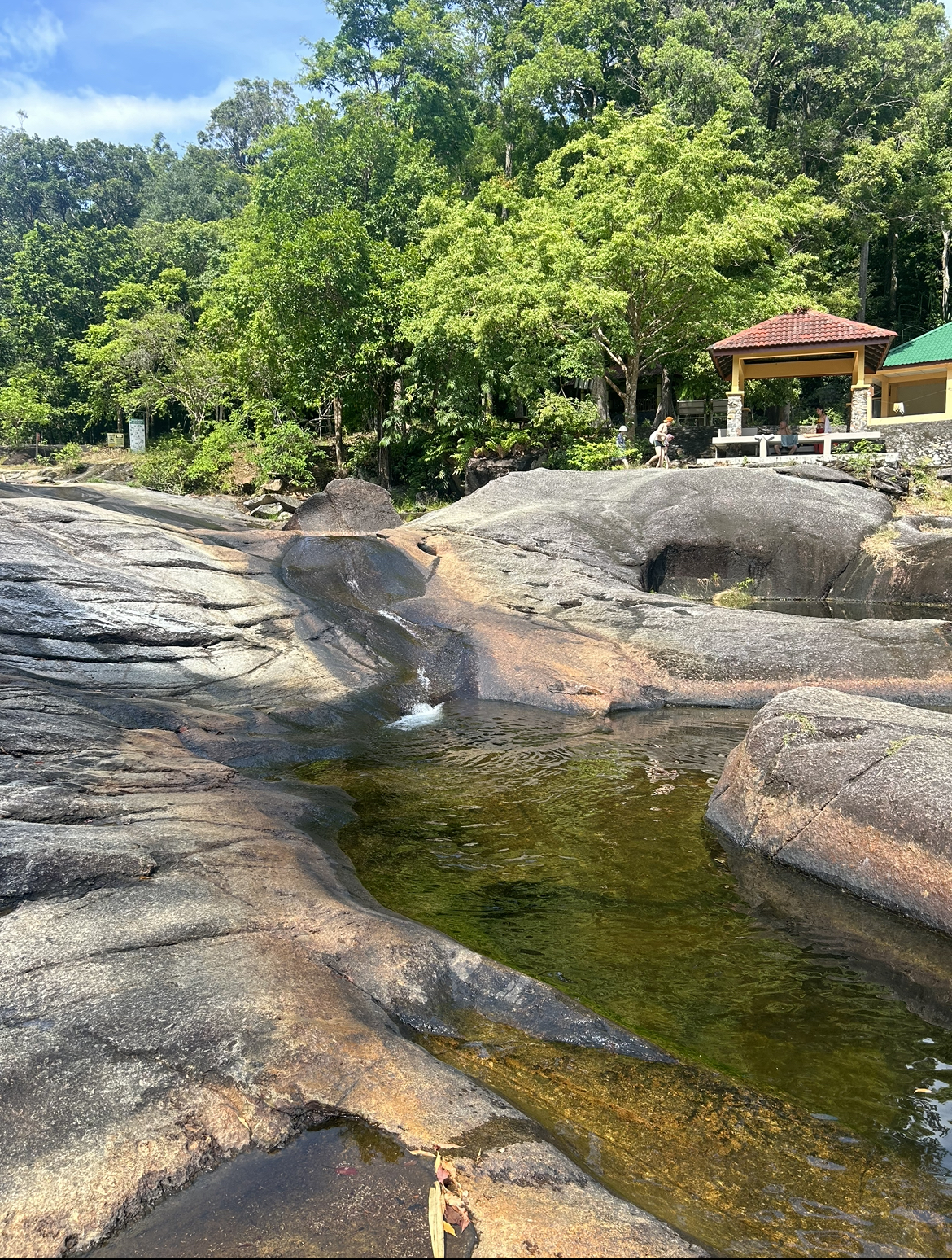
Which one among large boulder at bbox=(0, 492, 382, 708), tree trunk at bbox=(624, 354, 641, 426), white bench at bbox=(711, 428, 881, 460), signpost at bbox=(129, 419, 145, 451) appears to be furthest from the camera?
signpost at bbox=(129, 419, 145, 451)

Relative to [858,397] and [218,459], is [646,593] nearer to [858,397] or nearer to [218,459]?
[858,397]

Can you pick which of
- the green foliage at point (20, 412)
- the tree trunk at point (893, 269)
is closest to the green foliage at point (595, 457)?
the tree trunk at point (893, 269)

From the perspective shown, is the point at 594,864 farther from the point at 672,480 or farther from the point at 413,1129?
the point at 672,480

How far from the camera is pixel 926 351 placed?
35.6 m

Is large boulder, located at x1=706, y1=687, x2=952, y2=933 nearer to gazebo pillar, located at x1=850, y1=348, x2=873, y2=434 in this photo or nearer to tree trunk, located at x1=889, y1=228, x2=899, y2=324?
gazebo pillar, located at x1=850, y1=348, x2=873, y2=434

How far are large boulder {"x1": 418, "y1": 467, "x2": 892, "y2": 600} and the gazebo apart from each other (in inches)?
399

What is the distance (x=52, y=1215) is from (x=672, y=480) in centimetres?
1814

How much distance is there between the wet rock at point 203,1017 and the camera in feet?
11.0

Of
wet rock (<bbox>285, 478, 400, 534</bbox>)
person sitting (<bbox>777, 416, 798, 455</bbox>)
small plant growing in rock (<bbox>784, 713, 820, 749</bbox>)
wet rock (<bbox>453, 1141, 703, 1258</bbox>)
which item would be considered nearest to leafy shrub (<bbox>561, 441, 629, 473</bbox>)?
person sitting (<bbox>777, 416, 798, 455</bbox>)

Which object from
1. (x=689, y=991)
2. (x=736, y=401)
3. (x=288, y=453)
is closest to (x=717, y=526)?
(x=736, y=401)

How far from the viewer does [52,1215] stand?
10.4 feet

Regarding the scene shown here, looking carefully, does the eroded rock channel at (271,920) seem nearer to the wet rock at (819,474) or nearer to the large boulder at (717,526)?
the large boulder at (717,526)

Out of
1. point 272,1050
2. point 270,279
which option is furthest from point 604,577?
point 270,279

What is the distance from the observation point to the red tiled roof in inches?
1062
